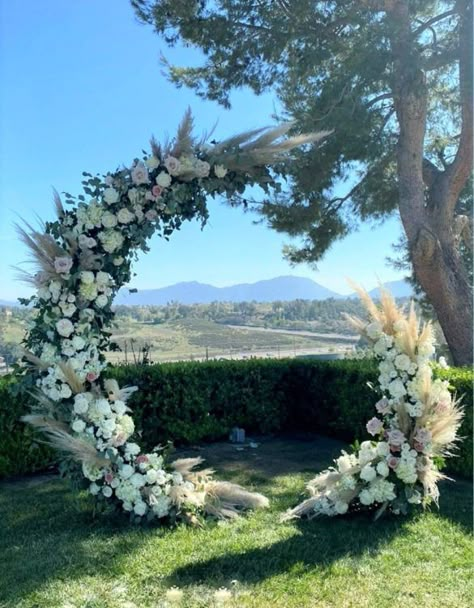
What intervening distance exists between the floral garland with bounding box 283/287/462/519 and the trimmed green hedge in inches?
48.1

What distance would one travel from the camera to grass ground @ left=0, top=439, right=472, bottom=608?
2.58m

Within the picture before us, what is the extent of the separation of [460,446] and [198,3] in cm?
671

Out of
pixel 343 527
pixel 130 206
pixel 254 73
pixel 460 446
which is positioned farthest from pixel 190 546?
pixel 254 73

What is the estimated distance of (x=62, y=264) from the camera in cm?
360

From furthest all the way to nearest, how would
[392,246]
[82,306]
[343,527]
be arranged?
1. [392,246]
2. [82,306]
3. [343,527]

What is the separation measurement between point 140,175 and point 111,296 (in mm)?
865

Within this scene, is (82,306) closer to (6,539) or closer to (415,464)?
(6,539)

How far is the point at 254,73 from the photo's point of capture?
27.2 feet

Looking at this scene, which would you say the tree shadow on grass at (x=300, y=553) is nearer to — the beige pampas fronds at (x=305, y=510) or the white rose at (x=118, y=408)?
the beige pampas fronds at (x=305, y=510)

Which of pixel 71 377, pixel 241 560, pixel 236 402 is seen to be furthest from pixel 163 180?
pixel 236 402

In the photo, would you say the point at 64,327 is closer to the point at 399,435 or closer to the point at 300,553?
the point at 300,553

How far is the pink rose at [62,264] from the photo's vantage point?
3.60 m

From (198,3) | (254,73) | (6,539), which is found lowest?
(6,539)

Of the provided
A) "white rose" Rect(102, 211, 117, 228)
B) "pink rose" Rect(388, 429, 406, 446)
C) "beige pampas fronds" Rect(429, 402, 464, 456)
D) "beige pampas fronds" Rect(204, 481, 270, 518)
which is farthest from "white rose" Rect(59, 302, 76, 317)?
"beige pampas fronds" Rect(429, 402, 464, 456)
